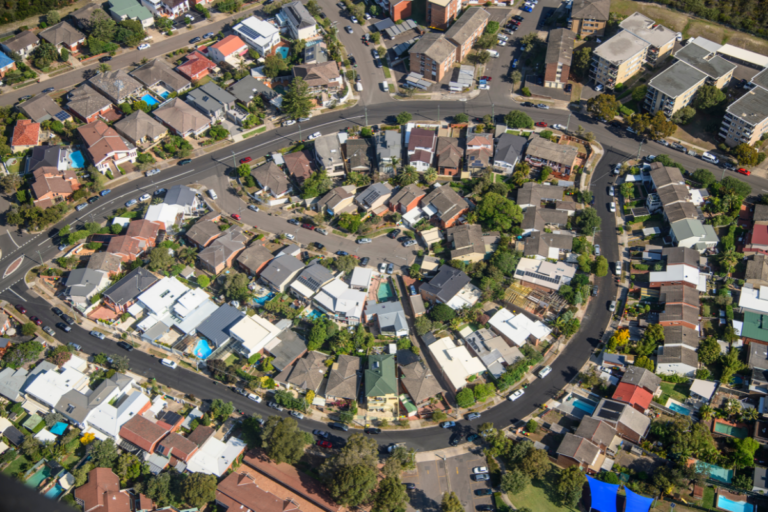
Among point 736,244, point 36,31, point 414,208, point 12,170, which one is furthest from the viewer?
point 36,31

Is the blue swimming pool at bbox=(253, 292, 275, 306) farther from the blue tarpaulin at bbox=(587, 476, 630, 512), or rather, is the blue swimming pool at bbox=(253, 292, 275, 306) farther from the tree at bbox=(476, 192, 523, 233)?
the blue tarpaulin at bbox=(587, 476, 630, 512)

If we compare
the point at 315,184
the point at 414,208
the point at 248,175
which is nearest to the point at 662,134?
the point at 414,208

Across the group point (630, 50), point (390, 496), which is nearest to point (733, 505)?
point (390, 496)

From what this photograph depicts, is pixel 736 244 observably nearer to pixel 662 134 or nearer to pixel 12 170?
pixel 662 134

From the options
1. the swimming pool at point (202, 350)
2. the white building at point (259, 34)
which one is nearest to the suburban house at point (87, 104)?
the white building at point (259, 34)

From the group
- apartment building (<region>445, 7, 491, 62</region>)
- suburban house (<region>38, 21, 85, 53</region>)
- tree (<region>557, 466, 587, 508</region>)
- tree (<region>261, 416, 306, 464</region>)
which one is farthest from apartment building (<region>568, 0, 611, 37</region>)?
suburban house (<region>38, 21, 85, 53</region>)

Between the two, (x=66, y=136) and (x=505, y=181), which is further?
(x=66, y=136)
